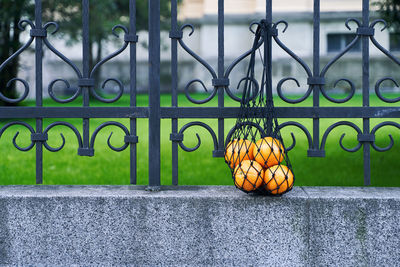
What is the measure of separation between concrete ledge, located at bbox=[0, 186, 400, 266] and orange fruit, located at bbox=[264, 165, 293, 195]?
84 mm

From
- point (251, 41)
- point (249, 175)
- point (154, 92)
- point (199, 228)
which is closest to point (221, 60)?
point (154, 92)

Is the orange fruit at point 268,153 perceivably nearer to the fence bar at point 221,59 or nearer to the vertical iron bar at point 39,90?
the fence bar at point 221,59

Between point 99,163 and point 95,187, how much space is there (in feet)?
10.9

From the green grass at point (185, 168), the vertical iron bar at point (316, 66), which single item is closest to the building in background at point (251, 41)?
the green grass at point (185, 168)

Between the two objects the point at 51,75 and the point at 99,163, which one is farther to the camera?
the point at 51,75

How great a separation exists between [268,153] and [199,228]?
0.50m

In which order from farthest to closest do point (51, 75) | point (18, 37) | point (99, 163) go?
1. point (51, 75)
2. point (18, 37)
3. point (99, 163)

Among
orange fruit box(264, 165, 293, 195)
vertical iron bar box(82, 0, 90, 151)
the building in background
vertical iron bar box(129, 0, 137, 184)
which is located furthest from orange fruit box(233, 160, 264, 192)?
the building in background

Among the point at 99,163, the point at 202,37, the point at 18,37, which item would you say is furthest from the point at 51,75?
the point at 99,163

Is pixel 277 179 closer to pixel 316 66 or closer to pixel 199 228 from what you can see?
pixel 199 228

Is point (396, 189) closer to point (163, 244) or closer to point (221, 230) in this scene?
point (221, 230)

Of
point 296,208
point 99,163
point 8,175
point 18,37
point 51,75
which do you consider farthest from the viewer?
point 51,75

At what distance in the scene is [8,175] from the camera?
512cm

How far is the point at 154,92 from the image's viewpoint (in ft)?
8.43
